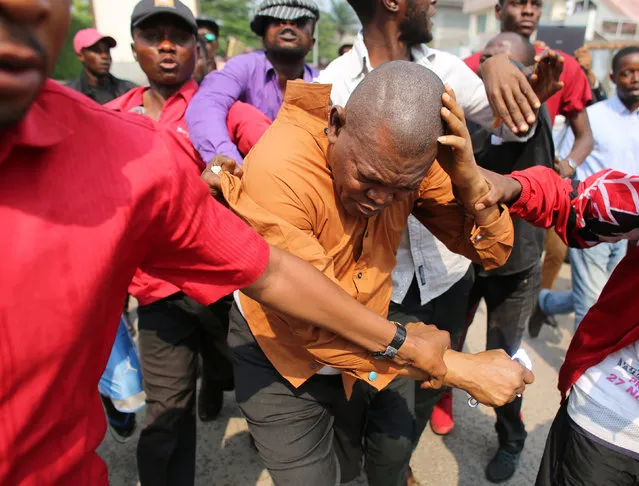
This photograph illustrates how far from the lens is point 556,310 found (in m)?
3.96

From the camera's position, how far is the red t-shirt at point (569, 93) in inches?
126

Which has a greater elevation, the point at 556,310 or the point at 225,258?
the point at 225,258

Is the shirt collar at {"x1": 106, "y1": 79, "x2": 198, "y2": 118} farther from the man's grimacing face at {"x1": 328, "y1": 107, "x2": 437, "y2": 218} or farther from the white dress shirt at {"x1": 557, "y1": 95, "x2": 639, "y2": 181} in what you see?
the white dress shirt at {"x1": 557, "y1": 95, "x2": 639, "y2": 181}

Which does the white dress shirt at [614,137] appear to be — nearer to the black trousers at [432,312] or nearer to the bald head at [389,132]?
the black trousers at [432,312]

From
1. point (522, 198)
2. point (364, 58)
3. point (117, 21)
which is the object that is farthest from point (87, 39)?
point (117, 21)

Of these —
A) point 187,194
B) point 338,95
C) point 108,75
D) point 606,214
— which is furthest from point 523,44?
point 108,75

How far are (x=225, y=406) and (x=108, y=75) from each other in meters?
3.67

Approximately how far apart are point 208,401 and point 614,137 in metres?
3.43

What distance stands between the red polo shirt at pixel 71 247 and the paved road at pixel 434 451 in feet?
6.04

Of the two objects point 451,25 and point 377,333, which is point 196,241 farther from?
point 451,25

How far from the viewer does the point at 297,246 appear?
148 cm

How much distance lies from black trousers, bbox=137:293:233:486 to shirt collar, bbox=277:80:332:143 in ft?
3.21

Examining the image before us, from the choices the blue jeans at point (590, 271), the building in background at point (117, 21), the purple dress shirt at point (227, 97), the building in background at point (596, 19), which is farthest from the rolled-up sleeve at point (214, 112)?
the building in background at point (596, 19)

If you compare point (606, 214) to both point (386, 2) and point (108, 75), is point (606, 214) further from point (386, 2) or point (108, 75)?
point (108, 75)
